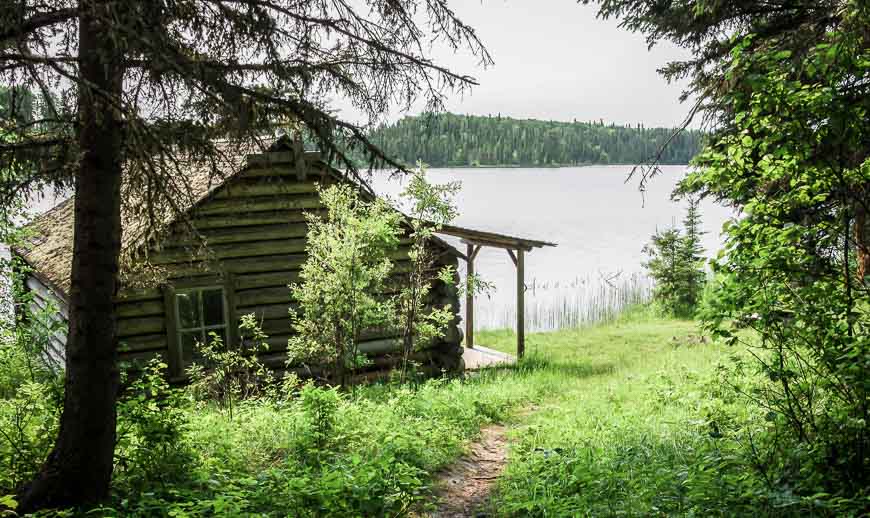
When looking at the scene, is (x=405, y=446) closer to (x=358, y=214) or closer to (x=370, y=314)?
(x=370, y=314)

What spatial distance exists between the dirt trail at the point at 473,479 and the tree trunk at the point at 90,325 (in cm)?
270

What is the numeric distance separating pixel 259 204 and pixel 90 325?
6.46m

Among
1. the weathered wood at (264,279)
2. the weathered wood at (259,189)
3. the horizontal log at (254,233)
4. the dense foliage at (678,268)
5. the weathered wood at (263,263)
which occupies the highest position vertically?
the weathered wood at (259,189)

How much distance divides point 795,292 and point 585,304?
16.2 m

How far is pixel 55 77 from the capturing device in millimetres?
4719

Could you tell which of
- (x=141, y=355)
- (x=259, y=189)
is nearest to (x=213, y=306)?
(x=141, y=355)

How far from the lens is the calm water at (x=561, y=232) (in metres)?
20.6

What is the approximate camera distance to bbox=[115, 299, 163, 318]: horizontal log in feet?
33.1

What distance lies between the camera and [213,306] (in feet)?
35.7

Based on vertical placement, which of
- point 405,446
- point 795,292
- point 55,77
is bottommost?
point 405,446

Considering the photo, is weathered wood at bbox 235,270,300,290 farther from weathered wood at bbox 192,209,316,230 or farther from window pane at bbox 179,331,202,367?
window pane at bbox 179,331,202,367

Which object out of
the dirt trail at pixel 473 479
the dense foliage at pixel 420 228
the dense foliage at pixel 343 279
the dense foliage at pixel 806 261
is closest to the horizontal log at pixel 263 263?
the dense foliage at pixel 343 279

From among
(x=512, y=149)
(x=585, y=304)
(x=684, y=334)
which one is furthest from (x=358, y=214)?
(x=512, y=149)

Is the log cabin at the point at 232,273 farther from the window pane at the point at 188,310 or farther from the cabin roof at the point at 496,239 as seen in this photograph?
the cabin roof at the point at 496,239
